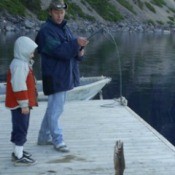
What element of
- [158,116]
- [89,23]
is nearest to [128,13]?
[89,23]

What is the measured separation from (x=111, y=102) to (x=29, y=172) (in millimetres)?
5628

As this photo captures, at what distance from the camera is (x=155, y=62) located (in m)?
38.3

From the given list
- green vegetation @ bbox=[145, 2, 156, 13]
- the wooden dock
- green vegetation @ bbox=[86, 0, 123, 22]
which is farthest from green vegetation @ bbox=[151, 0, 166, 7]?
the wooden dock

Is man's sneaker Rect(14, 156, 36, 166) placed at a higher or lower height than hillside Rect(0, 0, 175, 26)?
lower

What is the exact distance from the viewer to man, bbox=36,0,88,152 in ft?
24.6

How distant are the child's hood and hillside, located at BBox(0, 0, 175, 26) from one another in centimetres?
6846

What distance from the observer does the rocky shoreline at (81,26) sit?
2832 inches

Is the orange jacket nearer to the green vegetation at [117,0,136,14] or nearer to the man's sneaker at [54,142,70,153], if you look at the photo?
the man's sneaker at [54,142,70,153]

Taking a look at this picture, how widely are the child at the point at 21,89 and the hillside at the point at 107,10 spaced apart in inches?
2696

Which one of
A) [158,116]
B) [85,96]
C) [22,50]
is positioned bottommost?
[158,116]

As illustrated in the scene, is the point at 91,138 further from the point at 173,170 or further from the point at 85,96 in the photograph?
the point at 85,96

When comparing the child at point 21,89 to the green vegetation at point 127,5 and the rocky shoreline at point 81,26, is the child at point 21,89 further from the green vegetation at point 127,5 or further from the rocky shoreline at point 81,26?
the green vegetation at point 127,5

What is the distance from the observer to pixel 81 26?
82.2m

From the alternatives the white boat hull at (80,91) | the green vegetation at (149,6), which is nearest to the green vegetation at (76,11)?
the green vegetation at (149,6)
